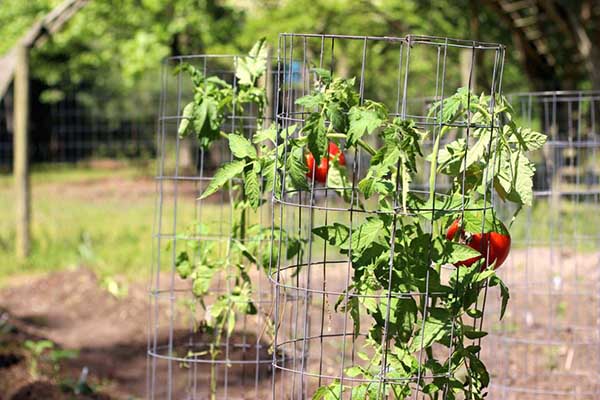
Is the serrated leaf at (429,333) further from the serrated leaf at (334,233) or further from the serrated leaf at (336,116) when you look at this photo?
the serrated leaf at (336,116)

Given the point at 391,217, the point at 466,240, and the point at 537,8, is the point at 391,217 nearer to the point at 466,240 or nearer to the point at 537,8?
the point at 466,240

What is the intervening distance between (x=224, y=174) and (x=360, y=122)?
1.79 ft

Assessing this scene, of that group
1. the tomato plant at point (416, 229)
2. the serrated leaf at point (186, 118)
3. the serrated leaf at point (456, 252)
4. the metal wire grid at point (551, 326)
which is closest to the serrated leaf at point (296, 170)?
the tomato plant at point (416, 229)

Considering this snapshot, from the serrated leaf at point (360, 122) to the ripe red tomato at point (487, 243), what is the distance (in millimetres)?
384

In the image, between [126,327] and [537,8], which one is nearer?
[126,327]

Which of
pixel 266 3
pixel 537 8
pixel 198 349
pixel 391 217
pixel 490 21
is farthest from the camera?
pixel 266 3

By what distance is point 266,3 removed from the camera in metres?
15.0

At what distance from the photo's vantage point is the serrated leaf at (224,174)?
2.52 meters

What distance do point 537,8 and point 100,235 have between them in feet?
19.9

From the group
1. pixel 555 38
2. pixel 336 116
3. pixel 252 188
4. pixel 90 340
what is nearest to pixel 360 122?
pixel 336 116

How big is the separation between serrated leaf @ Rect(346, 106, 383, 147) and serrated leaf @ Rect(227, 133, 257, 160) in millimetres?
449

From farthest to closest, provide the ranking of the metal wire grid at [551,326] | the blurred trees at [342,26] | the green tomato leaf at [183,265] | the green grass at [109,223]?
the blurred trees at [342,26] < the green grass at [109,223] < the metal wire grid at [551,326] < the green tomato leaf at [183,265]

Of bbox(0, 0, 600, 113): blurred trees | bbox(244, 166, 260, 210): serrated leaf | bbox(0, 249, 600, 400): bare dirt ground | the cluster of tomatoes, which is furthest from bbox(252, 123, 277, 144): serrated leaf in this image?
bbox(0, 0, 600, 113): blurred trees

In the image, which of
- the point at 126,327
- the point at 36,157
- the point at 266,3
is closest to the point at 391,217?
the point at 126,327
